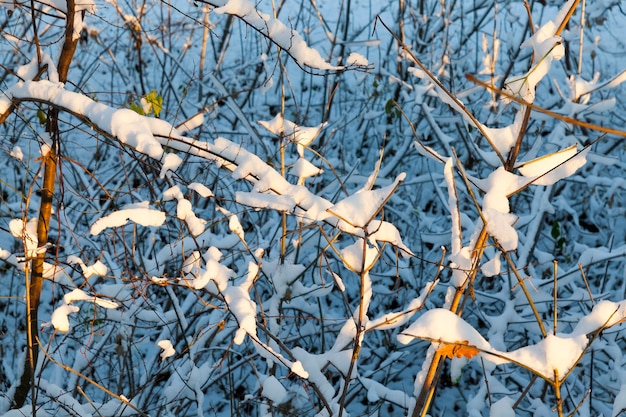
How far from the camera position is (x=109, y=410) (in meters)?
1.86

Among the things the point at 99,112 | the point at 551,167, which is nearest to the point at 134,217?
the point at 99,112

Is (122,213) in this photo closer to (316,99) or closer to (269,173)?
(269,173)

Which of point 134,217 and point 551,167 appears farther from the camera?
point 134,217

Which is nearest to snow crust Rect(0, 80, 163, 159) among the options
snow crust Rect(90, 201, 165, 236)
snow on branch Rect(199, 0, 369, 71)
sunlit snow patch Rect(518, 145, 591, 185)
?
snow crust Rect(90, 201, 165, 236)

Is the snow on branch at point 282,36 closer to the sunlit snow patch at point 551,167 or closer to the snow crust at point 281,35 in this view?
the snow crust at point 281,35

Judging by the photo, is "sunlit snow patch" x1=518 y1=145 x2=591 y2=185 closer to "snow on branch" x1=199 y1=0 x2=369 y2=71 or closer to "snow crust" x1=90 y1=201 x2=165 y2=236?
"snow on branch" x1=199 y1=0 x2=369 y2=71

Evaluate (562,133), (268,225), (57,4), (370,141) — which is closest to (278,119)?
(57,4)

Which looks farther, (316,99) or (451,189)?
(316,99)

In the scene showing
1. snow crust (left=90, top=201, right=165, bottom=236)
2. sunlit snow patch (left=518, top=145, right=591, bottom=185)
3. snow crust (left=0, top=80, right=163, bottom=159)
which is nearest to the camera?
sunlit snow patch (left=518, top=145, right=591, bottom=185)

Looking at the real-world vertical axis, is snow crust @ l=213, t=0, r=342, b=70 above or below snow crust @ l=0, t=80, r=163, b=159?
above

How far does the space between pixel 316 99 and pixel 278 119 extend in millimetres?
3830

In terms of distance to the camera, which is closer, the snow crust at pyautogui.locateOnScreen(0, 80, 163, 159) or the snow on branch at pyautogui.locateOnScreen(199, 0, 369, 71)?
the snow crust at pyautogui.locateOnScreen(0, 80, 163, 159)

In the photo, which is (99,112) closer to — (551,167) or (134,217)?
(134,217)

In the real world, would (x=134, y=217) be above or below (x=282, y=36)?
below
